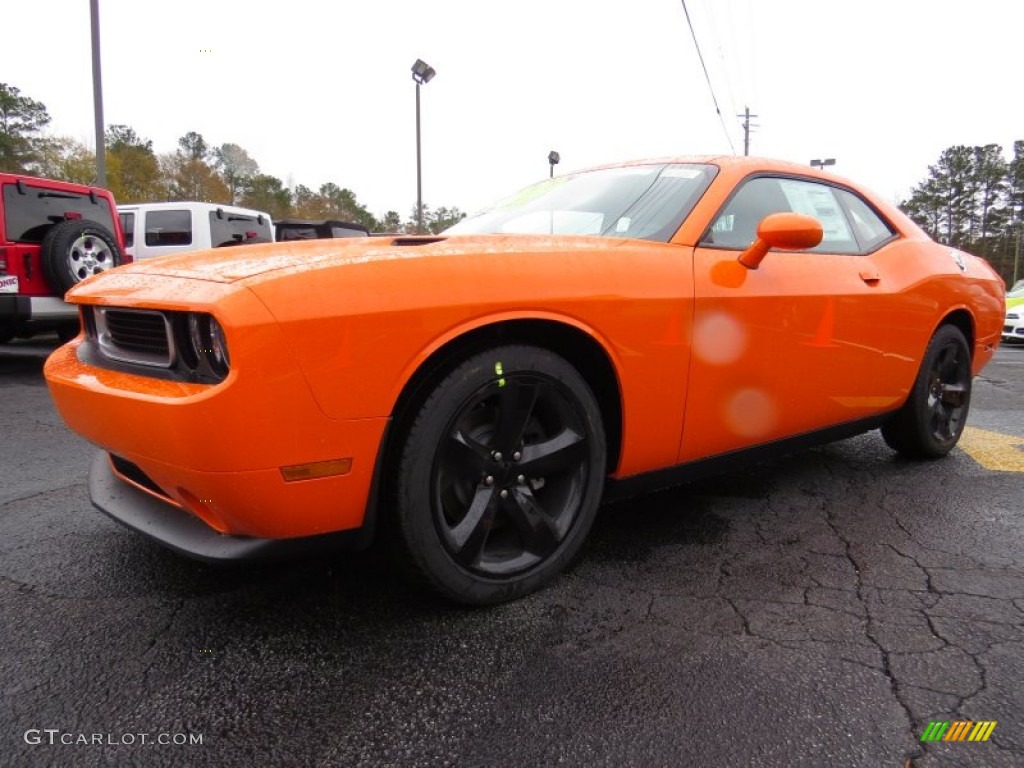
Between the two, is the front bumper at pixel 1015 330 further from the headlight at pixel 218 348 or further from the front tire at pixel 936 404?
the headlight at pixel 218 348

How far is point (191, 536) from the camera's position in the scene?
5.56ft

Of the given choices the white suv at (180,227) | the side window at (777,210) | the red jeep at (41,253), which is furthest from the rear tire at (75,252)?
the side window at (777,210)

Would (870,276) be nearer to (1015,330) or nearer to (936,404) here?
(936,404)

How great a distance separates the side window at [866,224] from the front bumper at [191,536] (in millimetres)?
2750

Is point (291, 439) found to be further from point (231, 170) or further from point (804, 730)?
point (231, 170)

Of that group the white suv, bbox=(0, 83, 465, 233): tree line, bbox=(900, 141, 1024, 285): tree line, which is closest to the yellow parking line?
the white suv

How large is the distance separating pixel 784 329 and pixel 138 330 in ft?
7.09

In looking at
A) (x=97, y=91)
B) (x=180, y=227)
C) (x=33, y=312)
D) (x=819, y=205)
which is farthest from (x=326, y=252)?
(x=97, y=91)

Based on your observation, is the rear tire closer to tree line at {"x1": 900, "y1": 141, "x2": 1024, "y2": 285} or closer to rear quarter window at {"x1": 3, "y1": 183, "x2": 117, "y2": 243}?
rear quarter window at {"x1": 3, "y1": 183, "x2": 117, "y2": 243}

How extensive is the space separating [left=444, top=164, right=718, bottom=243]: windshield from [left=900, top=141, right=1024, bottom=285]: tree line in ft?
198

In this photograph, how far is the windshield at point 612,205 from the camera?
8.14ft

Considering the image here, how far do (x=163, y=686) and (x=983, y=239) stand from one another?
67613 mm

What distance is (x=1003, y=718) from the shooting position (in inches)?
59.7

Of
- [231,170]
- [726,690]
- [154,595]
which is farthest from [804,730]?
[231,170]
